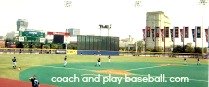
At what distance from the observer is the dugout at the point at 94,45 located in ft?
200

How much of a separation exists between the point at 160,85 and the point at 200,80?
233 inches

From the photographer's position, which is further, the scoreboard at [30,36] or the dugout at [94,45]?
the dugout at [94,45]

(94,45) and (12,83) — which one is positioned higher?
(94,45)

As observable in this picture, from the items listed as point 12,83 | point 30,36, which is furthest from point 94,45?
point 12,83

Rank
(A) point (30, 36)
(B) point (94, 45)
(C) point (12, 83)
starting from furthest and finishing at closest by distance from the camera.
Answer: (B) point (94, 45), (A) point (30, 36), (C) point (12, 83)

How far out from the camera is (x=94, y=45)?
61375mm

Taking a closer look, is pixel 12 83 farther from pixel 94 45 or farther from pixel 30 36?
pixel 94 45

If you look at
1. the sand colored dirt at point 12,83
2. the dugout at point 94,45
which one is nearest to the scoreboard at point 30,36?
the dugout at point 94,45

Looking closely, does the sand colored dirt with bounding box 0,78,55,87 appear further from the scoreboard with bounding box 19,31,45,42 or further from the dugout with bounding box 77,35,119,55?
the dugout with bounding box 77,35,119,55

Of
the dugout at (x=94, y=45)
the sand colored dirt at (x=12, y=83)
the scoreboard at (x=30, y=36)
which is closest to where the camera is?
the sand colored dirt at (x=12, y=83)

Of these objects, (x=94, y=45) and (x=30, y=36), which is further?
(x=94, y=45)

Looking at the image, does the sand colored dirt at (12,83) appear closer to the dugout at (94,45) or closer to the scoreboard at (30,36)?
the scoreboard at (30,36)

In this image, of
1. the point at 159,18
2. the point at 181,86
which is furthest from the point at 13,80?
the point at 159,18

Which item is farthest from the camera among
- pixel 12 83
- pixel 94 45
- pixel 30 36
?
pixel 94 45
